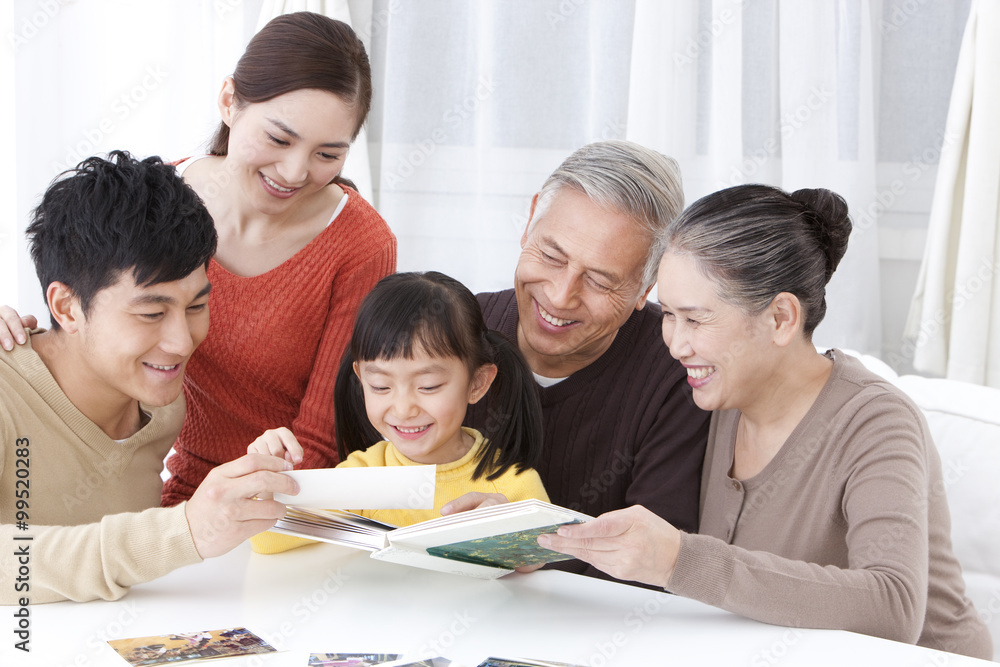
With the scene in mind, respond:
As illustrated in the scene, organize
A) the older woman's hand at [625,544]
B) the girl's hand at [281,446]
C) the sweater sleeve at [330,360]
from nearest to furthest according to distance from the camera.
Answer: the older woman's hand at [625,544] → the girl's hand at [281,446] → the sweater sleeve at [330,360]

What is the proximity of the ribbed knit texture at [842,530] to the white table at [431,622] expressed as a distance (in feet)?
→ 0.19

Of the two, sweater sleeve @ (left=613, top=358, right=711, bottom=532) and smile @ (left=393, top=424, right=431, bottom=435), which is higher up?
smile @ (left=393, top=424, right=431, bottom=435)

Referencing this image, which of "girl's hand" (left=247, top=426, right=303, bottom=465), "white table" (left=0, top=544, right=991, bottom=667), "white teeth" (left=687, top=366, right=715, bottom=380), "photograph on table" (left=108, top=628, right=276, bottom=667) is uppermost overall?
"white teeth" (left=687, top=366, right=715, bottom=380)

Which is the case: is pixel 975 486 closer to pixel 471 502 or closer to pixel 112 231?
pixel 471 502

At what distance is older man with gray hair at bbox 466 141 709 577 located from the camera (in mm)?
1691

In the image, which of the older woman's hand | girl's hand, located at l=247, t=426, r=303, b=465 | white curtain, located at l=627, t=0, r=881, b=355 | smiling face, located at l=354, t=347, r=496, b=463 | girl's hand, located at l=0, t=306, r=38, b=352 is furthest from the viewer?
white curtain, located at l=627, t=0, r=881, b=355

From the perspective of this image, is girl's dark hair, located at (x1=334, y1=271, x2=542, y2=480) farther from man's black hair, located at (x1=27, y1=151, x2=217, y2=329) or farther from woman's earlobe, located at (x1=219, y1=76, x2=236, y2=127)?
woman's earlobe, located at (x1=219, y1=76, x2=236, y2=127)

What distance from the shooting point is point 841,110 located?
109 inches

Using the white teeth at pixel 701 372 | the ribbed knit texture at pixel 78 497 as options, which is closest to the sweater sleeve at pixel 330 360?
the ribbed knit texture at pixel 78 497

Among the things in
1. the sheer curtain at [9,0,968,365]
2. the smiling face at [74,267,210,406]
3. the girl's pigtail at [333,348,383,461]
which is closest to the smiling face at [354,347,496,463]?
the girl's pigtail at [333,348,383,461]

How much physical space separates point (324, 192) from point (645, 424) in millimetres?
843

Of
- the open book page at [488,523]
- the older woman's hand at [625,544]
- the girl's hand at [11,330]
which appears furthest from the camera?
the girl's hand at [11,330]

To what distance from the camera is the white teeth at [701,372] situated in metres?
1.55

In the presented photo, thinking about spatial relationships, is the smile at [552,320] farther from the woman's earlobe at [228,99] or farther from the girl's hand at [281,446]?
the woman's earlobe at [228,99]
